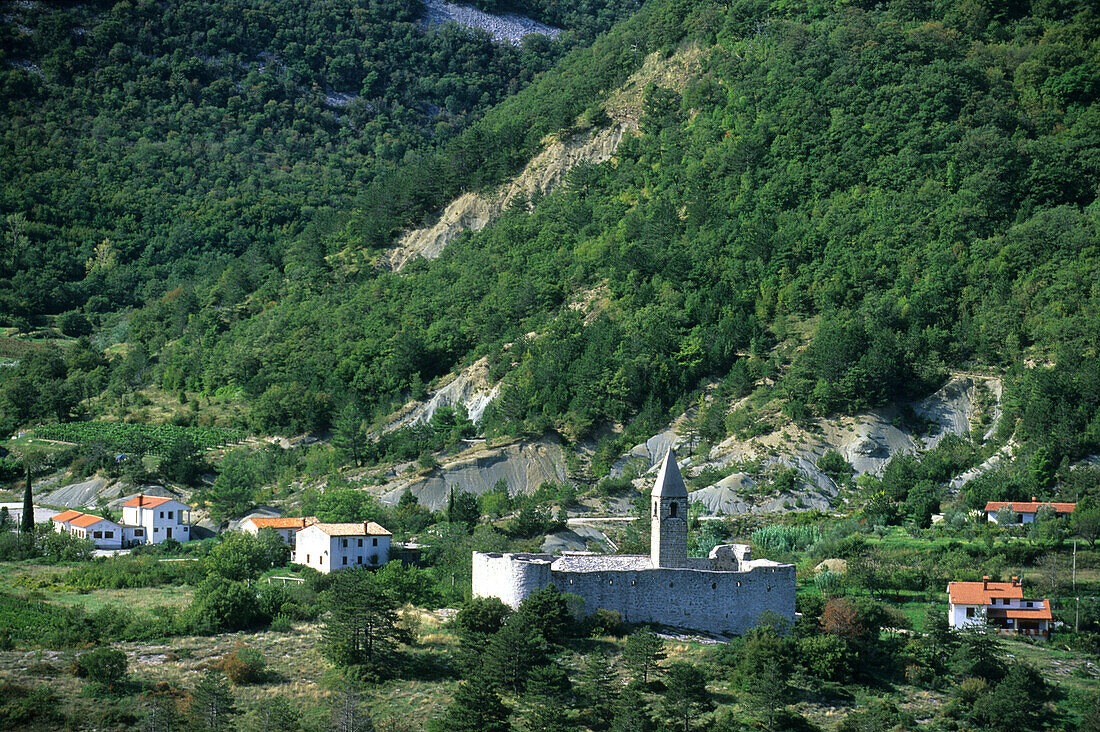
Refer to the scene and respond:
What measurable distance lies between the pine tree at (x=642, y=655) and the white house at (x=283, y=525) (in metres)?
28.3

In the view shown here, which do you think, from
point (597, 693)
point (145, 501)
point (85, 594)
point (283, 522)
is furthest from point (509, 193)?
point (597, 693)

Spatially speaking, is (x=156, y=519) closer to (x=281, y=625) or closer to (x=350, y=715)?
(x=281, y=625)

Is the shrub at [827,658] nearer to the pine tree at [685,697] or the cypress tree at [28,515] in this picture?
the pine tree at [685,697]

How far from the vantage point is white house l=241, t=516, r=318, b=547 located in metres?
79.1

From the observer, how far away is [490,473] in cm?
9119

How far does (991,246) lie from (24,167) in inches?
4713

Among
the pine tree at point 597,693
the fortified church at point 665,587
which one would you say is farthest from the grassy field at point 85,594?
the pine tree at point 597,693

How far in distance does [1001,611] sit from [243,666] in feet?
114

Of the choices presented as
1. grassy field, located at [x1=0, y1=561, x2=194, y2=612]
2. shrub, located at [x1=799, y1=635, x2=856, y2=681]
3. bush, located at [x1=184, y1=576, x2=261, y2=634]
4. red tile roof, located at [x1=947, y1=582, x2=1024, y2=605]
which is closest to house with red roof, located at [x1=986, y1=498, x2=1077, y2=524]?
red tile roof, located at [x1=947, y1=582, x2=1024, y2=605]

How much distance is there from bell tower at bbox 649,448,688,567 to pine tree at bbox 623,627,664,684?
5.35 metres

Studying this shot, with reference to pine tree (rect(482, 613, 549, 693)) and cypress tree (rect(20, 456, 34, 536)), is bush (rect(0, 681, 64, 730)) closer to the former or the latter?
pine tree (rect(482, 613, 549, 693))

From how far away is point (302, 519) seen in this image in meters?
80.8

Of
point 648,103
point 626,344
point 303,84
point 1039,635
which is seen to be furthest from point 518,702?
point 303,84

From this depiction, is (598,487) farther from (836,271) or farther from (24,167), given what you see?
(24,167)
